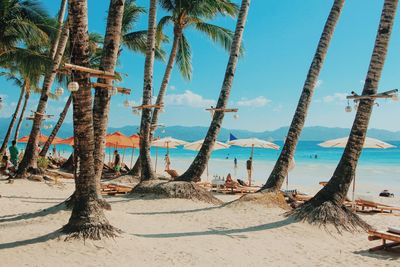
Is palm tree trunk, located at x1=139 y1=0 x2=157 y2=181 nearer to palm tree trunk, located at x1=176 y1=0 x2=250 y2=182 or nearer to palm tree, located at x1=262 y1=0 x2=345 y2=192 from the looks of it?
palm tree trunk, located at x1=176 y1=0 x2=250 y2=182

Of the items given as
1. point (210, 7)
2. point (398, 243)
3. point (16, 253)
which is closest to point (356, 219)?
point (398, 243)

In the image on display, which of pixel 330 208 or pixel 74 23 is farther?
pixel 330 208

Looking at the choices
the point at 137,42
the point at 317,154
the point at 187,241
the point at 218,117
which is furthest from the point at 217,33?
the point at 317,154

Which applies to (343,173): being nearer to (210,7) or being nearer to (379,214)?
(379,214)

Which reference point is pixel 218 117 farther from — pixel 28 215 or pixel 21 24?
pixel 21 24

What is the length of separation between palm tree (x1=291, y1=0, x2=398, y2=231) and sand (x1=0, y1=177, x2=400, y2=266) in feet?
1.32

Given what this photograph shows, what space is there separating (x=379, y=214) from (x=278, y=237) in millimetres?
5584

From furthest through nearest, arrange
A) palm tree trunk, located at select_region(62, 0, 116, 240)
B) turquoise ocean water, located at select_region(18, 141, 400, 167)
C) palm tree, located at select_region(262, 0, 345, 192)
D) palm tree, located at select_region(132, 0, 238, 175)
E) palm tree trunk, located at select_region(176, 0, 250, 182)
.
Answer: turquoise ocean water, located at select_region(18, 141, 400, 167)
palm tree, located at select_region(132, 0, 238, 175)
palm tree trunk, located at select_region(176, 0, 250, 182)
palm tree, located at select_region(262, 0, 345, 192)
palm tree trunk, located at select_region(62, 0, 116, 240)

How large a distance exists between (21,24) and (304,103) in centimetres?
1109

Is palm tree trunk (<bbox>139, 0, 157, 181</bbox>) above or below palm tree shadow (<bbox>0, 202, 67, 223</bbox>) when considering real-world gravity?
above

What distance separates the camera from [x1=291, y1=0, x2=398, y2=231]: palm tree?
8.65 m

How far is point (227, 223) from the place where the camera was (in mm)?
8828

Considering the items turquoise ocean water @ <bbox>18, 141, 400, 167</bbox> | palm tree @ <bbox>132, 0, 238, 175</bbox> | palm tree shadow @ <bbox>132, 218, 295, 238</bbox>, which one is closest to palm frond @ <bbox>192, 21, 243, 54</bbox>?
palm tree @ <bbox>132, 0, 238, 175</bbox>

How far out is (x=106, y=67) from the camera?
8.52 meters
